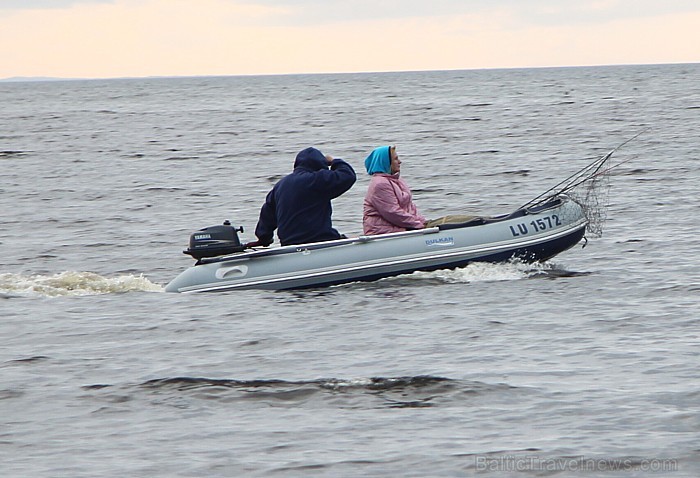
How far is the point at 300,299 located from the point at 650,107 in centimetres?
4763

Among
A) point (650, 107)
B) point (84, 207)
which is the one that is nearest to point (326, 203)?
point (84, 207)

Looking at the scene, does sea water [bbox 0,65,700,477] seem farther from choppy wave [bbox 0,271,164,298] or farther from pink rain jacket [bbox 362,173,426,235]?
pink rain jacket [bbox 362,173,426,235]

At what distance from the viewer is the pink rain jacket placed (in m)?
12.9

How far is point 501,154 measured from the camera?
3362 centimetres

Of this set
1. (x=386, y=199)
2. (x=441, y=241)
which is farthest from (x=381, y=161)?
(x=441, y=241)

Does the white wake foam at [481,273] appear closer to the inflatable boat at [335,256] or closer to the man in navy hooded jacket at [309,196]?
the inflatable boat at [335,256]

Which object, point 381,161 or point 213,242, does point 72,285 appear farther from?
point 381,161

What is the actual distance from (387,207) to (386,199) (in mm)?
85

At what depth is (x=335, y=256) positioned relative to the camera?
40.8 ft

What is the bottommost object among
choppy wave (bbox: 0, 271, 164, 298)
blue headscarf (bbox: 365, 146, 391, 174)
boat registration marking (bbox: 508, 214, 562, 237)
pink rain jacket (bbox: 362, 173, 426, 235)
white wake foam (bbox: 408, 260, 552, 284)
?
choppy wave (bbox: 0, 271, 164, 298)

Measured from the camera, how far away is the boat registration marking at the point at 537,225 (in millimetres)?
13148

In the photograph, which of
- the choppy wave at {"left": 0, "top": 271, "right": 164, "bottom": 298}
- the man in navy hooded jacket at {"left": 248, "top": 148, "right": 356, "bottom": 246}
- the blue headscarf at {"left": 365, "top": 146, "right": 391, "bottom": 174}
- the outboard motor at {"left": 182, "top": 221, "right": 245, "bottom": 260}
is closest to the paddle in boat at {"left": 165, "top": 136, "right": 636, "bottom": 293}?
the outboard motor at {"left": 182, "top": 221, "right": 245, "bottom": 260}

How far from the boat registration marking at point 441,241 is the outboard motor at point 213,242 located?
6.47 feet

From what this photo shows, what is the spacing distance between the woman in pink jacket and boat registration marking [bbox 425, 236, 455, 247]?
381 mm
